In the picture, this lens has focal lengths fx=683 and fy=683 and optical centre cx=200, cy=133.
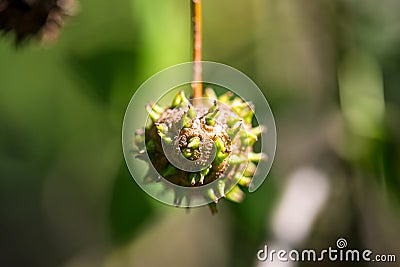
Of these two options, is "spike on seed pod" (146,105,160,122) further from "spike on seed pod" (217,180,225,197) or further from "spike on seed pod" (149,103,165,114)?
"spike on seed pod" (217,180,225,197)

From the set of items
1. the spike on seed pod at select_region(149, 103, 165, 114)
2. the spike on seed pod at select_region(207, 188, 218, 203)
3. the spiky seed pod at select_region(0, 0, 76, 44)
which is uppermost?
the spiky seed pod at select_region(0, 0, 76, 44)

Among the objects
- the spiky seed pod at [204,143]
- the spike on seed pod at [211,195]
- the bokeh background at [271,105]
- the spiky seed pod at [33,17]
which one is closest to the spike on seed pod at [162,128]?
the spiky seed pod at [204,143]

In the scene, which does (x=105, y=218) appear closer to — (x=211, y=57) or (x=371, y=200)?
(x=211, y=57)

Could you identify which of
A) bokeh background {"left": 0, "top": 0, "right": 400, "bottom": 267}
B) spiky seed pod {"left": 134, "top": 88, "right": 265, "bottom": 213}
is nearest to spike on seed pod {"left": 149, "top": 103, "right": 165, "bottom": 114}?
spiky seed pod {"left": 134, "top": 88, "right": 265, "bottom": 213}

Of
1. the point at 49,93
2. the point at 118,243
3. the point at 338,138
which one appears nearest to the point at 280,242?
the point at 338,138

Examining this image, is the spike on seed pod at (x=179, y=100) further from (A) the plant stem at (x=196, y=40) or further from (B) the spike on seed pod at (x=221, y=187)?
(B) the spike on seed pod at (x=221, y=187)
